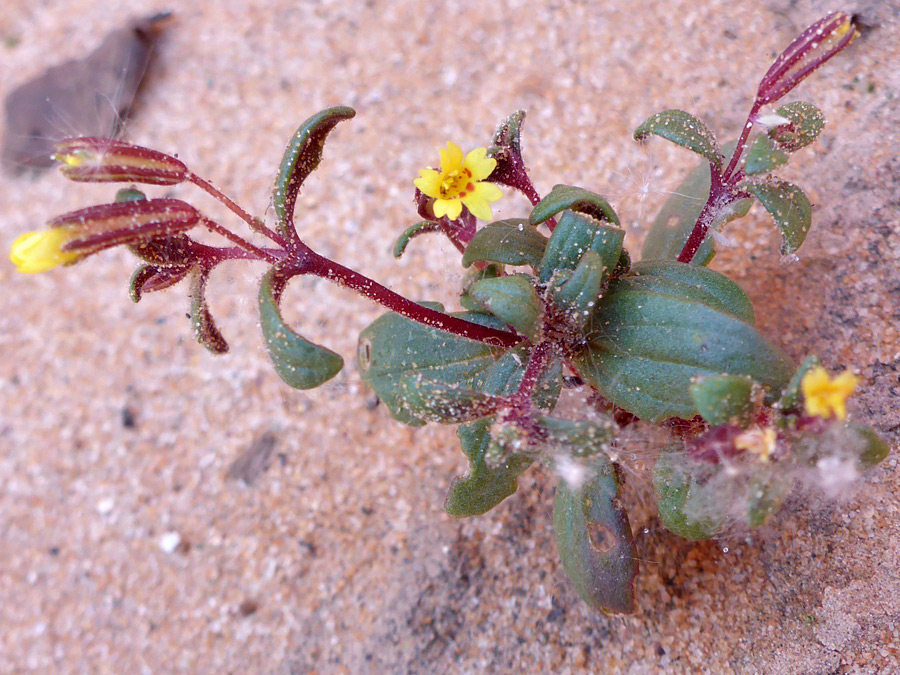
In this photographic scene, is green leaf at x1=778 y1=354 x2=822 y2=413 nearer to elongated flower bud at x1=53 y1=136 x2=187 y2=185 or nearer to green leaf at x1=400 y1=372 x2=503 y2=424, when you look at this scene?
green leaf at x1=400 y1=372 x2=503 y2=424

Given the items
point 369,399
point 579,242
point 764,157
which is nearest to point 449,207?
point 579,242

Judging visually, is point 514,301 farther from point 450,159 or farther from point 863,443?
point 863,443

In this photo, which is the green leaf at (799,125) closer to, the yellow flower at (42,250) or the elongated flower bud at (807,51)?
the elongated flower bud at (807,51)

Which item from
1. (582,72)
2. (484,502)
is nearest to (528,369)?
(484,502)

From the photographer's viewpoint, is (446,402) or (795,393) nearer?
(795,393)

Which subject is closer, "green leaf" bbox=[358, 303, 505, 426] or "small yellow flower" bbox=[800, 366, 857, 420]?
"small yellow flower" bbox=[800, 366, 857, 420]

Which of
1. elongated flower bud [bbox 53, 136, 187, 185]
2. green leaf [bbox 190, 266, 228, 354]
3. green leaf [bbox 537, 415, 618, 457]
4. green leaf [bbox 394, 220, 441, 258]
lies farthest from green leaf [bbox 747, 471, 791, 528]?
elongated flower bud [bbox 53, 136, 187, 185]
